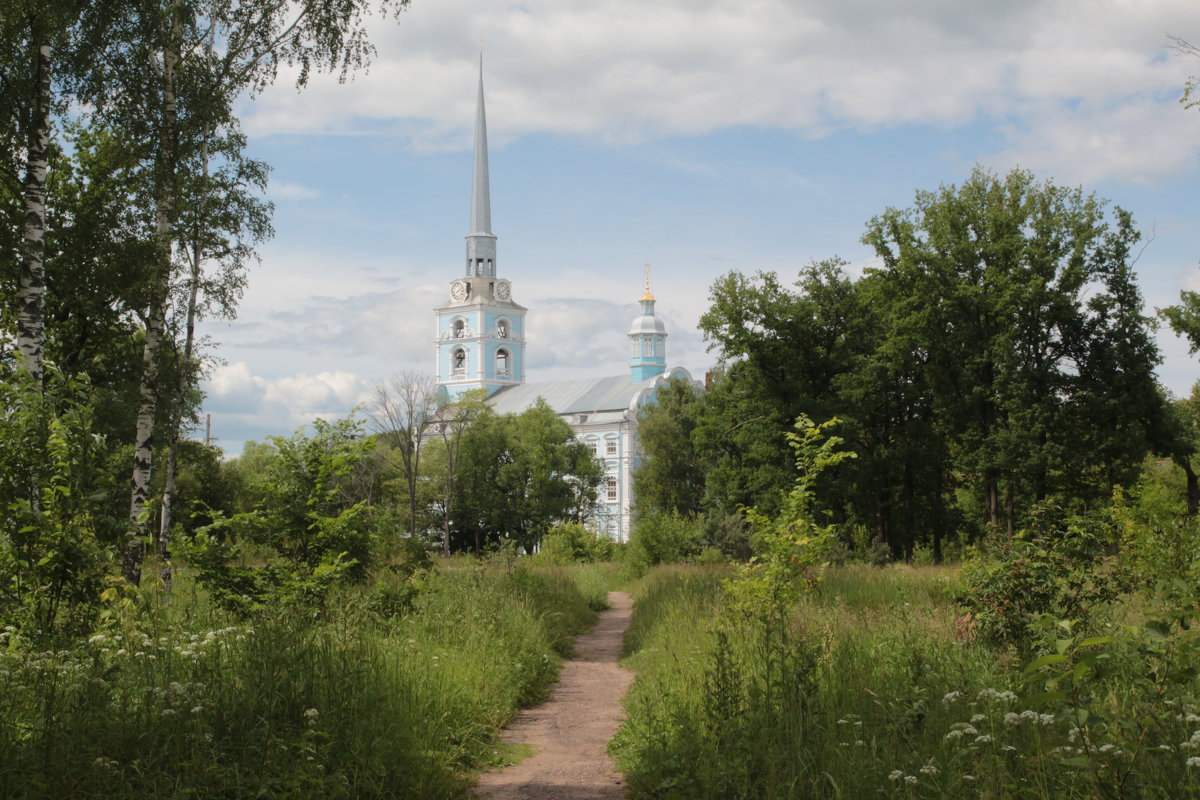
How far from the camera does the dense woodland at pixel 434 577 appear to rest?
5559mm

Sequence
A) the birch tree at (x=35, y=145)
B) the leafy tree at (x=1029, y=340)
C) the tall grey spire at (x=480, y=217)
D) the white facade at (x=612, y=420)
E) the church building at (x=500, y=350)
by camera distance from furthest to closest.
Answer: the tall grey spire at (x=480, y=217)
the church building at (x=500, y=350)
the white facade at (x=612, y=420)
the leafy tree at (x=1029, y=340)
the birch tree at (x=35, y=145)

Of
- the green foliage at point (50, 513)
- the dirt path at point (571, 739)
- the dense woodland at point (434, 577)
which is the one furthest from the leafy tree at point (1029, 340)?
the green foliage at point (50, 513)

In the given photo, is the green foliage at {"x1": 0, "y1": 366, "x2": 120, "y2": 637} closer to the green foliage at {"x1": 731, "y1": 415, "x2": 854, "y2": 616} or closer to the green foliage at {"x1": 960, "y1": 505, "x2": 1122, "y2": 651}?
the green foliage at {"x1": 731, "y1": 415, "x2": 854, "y2": 616}

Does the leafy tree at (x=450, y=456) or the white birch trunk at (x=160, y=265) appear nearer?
the white birch trunk at (x=160, y=265)

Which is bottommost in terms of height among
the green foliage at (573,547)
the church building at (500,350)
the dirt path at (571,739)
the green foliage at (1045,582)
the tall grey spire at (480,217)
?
the dirt path at (571,739)

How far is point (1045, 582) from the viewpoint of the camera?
320 inches

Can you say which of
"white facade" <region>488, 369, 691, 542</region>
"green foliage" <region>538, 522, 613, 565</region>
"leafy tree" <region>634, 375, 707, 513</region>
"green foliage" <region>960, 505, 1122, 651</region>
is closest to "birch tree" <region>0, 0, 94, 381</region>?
"green foliage" <region>960, 505, 1122, 651</region>

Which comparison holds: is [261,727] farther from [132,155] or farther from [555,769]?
[132,155]

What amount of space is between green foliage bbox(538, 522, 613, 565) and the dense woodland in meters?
7.65

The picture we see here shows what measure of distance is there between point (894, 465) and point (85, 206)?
24.3 metres

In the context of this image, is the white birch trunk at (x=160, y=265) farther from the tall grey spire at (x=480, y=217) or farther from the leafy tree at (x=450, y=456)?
the tall grey spire at (x=480, y=217)

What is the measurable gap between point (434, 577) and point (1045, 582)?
8233 mm

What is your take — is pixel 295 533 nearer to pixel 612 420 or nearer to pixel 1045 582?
pixel 1045 582

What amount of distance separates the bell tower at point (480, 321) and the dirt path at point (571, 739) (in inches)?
3579
